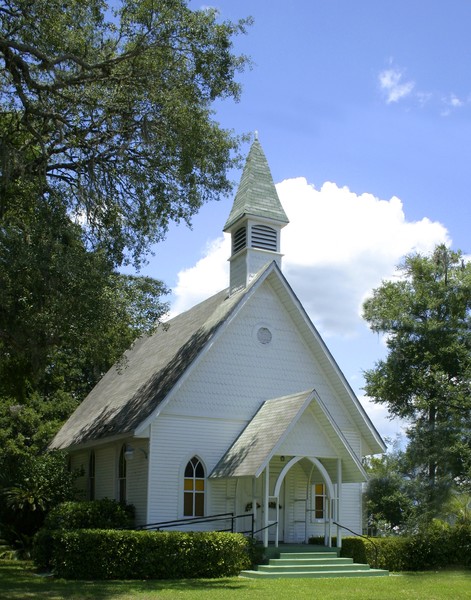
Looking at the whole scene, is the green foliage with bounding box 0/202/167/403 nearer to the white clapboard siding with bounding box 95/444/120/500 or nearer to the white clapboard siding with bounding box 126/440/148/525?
the white clapboard siding with bounding box 126/440/148/525

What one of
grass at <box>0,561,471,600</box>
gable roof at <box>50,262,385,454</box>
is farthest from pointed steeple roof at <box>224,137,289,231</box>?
grass at <box>0,561,471,600</box>

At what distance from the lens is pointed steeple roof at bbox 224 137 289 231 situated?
27.2 m

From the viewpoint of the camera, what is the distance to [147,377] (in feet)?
87.9

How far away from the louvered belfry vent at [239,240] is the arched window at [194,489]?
325 inches

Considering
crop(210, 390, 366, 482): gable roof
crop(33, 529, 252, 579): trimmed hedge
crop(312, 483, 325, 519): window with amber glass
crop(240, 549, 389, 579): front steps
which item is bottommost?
crop(240, 549, 389, 579): front steps

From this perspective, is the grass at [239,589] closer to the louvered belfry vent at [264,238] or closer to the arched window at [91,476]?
the arched window at [91,476]

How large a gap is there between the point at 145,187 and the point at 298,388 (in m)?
8.87

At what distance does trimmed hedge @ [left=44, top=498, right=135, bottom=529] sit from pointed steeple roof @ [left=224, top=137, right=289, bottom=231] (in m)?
11.2

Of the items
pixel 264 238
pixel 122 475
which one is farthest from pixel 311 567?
pixel 264 238

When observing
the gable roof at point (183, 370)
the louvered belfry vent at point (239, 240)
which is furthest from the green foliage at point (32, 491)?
the louvered belfry vent at point (239, 240)

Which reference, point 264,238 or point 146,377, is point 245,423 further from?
point 264,238

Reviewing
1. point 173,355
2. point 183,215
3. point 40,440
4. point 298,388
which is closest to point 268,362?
point 298,388

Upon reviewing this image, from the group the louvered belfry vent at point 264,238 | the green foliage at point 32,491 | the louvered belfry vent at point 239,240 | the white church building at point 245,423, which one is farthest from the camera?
the louvered belfry vent at point 239,240

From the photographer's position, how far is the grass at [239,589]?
49.3ft
